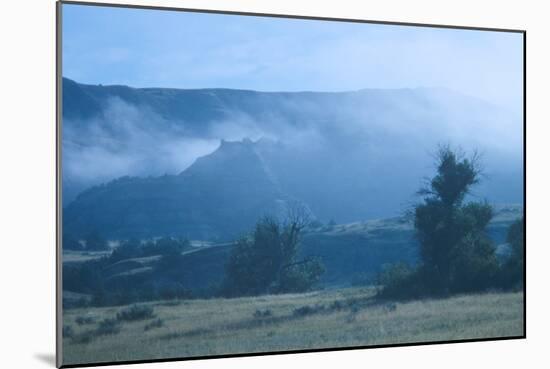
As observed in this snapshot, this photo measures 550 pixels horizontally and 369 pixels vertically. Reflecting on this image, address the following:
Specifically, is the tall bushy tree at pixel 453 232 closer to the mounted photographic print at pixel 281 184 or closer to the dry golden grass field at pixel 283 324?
the mounted photographic print at pixel 281 184

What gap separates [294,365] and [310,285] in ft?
2.71

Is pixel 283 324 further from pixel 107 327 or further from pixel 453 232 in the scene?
pixel 453 232

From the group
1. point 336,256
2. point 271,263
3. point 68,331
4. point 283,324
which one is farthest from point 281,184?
point 68,331

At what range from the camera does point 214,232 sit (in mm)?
9117

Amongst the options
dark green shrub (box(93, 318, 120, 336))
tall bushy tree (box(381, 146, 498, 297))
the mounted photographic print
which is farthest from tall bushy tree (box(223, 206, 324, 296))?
dark green shrub (box(93, 318, 120, 336))

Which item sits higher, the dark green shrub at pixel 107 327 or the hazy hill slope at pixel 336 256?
the hazy hill slope at pixel 336 256

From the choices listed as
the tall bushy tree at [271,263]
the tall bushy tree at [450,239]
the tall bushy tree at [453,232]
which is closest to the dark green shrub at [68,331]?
the tall bushy tree at [271,263]

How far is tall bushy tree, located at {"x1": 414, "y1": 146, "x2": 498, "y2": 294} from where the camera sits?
9766 mm

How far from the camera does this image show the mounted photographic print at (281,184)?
8.75 metres

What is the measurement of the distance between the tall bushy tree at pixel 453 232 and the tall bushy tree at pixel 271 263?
113 cm

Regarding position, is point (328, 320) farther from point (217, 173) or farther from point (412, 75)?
point (412, 75)

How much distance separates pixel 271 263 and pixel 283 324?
56 cm

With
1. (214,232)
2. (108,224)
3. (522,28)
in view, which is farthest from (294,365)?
(522,28)

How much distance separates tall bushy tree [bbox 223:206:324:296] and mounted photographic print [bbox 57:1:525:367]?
0.05 ft
